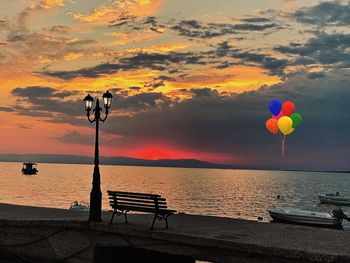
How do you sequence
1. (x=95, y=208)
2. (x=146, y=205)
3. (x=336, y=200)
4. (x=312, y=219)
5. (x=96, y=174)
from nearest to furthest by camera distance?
(x=146, y=205)
(x=95, y=208)
(x=96, y=174)
(x=312, y=219)
(x=336, y=200)

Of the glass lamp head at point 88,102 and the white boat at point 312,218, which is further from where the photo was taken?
the white boat at point 312,218

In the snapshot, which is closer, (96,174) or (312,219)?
(96,174)

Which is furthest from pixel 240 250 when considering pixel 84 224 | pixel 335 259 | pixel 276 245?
pixel 84 224

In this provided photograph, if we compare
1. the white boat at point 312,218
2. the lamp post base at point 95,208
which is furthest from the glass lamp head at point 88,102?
the white boat at point 312,218

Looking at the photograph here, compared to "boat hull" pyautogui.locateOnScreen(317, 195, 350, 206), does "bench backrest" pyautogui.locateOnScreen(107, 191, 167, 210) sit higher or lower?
higher

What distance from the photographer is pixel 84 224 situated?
626 inches

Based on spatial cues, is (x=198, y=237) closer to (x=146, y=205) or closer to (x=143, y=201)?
(x=146, y=205)

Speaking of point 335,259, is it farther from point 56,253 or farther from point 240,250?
point 56,253

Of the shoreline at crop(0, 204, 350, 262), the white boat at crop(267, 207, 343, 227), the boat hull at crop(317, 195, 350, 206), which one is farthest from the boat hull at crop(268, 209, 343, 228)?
the boat hull at crop(317, 195, 350, 206)

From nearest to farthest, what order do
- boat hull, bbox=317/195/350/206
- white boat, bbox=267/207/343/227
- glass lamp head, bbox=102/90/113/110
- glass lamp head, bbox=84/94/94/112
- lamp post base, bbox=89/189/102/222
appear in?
lamp post base, bbox=89/189/102/222, glass lamp head, bbox=102/90/113/110, glass lamp head, bbox=84/94/94/112, white boat, bbox=267/207/343/227, boat hull, bbox=317/195/350/206

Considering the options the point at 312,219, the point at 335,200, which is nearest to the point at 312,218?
the point at 312,219

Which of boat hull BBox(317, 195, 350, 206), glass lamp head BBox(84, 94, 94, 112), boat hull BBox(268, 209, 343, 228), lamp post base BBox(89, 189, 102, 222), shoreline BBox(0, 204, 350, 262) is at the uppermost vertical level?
glass lamp head BBox(84, 94, 94, 112)

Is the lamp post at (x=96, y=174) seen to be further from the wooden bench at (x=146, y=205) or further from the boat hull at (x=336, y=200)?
the boat hull at (x=336, y=200)

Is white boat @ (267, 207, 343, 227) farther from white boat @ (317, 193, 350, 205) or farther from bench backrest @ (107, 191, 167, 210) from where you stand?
white boat @ (317, 193, 350, 205)
